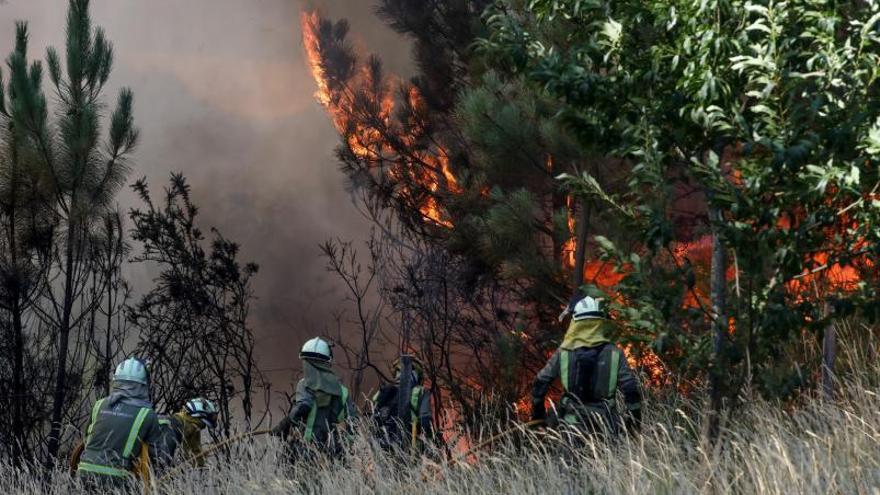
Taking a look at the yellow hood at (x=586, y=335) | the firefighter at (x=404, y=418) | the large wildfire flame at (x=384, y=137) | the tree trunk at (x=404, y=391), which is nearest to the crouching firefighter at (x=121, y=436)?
the firefighter at (x=404, y=418)

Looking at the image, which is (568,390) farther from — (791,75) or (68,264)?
(68,264)

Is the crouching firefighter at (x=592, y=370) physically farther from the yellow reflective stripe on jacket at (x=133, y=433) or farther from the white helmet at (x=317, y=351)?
the yellow reflective stripe on jacket at (x=133, y=433)

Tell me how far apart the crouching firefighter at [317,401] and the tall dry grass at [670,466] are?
0.20 metres

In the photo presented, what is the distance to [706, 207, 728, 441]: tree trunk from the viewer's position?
223 inches

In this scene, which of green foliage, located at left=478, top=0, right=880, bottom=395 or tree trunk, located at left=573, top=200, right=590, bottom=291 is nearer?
green foliage, located at left=478, top=0, right=880, bottom=395

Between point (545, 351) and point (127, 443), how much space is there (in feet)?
14.5

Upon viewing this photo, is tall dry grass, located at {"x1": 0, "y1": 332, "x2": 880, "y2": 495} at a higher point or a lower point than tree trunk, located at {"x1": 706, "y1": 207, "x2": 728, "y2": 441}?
lower

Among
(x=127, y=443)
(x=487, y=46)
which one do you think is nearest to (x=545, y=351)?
(x=127, y=443)

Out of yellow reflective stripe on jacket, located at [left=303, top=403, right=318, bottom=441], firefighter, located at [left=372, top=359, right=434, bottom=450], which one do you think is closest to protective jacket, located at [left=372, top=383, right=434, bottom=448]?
firefighter, located at [left=372, top=359, right=434, bottom=450]

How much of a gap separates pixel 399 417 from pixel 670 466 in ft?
9.73

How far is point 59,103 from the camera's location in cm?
1078

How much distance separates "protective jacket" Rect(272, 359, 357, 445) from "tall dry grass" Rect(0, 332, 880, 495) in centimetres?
22

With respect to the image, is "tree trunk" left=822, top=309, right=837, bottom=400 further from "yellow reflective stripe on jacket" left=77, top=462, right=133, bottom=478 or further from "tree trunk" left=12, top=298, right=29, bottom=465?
"tree trunk" left=12, top=298, right=29, bottom=465

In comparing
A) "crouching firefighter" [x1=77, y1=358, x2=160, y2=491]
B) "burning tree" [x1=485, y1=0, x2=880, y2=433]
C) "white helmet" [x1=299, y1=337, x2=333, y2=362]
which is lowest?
"crouching firefighter" [x1=77, y1=358, x2=160, y2=491]
